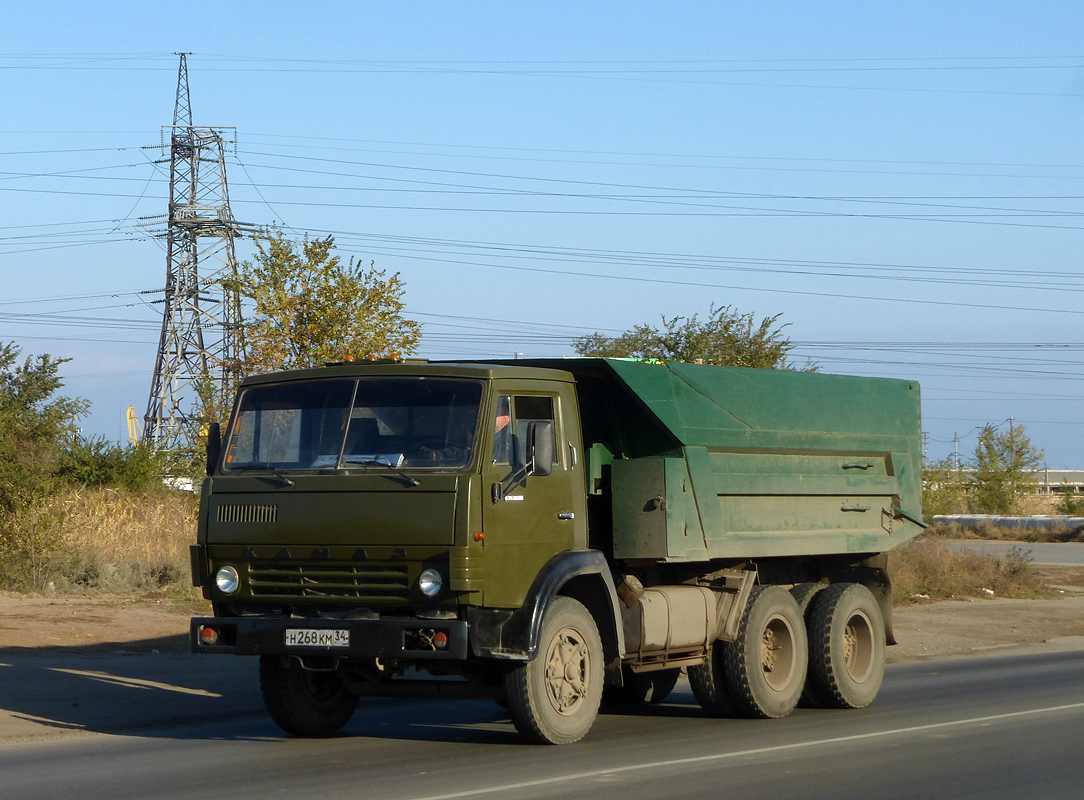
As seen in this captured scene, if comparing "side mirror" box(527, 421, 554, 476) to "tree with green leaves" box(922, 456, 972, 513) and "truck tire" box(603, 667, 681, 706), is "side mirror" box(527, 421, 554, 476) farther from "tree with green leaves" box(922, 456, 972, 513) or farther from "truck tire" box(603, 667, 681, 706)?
"tree with green leaves" box(922, 456, 972, 513)

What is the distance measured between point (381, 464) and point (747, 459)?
3513 mm

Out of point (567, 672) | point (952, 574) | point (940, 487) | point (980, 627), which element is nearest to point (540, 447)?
point (567, 672)

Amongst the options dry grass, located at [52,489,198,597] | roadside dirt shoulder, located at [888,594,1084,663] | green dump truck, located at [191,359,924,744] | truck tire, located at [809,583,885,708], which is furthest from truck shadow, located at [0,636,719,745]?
roadside dirt shoulder, located at [888,594,1084,663]

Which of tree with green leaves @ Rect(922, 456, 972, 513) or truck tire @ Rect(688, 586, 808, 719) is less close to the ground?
tree with green leaves @ Rect(922, 456, 972, 513)

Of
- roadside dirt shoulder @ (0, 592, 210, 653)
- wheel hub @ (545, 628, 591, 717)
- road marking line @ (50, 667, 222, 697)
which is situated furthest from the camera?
roadside dirt shoulder @ (0, 592, 210, 653)

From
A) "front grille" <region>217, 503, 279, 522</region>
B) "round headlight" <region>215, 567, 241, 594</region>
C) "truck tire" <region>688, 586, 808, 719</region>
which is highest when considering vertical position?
"front grille" <region>217, 503, 279, 522</region>

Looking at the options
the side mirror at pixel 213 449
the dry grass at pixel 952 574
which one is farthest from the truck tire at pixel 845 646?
the dry grass at pixel 952 574

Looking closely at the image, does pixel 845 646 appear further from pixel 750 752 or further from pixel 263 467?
pixel 263 467

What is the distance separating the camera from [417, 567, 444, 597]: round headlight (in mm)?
8609

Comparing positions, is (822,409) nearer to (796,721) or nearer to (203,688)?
(796,721)

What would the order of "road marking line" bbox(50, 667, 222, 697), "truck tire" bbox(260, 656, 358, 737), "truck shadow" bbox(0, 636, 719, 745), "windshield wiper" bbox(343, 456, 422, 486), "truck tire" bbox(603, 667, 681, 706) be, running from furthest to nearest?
"road marking line" bbox(50, 667, 222, 697)
"truck tire" bbox(603, 667, 681, 706)
"truck shadow" bbox(0, 636, 719, 745)
"truck tire" bbox(260, 656, 358, 737)
"windshield wiper" bbox(343, 456, 422, 486)

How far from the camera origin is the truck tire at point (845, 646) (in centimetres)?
1181

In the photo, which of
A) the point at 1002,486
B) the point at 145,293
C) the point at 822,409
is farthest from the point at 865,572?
the point at 1002,486

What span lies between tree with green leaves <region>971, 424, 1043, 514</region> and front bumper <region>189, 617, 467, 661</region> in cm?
6202
